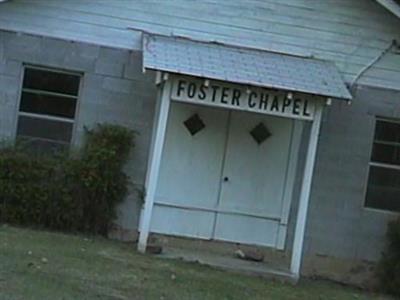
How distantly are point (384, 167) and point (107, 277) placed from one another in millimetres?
5967

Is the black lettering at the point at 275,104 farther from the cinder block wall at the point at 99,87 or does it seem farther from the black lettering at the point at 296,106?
the cinder block wall at the point at 99,87

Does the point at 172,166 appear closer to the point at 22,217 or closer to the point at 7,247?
the point at 22,217

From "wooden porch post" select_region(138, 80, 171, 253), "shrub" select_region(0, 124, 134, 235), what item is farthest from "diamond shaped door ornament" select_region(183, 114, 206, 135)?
"wooden porch post" select_region(138, 80, 171, 253)

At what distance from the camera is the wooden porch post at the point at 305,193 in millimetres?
14141

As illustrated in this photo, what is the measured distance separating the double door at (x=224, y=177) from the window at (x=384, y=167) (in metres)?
1.32

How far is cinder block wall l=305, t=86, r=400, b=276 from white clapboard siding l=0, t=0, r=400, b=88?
43 cm

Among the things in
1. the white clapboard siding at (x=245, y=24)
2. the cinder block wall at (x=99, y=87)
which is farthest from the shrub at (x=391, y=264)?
the cinder block wall at (x=99, y=87)

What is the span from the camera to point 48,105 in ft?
49.3

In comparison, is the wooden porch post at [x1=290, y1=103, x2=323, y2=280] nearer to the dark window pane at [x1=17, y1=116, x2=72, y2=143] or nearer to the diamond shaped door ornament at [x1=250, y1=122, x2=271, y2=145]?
the diamond shaped door ornament at [x1=250, y1=122, x2=271, y2=145]

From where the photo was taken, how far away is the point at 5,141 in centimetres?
1482

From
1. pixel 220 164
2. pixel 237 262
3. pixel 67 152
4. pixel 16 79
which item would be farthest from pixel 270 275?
pixel 16 79

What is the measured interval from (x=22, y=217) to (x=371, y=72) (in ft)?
18.4

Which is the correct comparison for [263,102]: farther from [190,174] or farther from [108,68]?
[108,68]

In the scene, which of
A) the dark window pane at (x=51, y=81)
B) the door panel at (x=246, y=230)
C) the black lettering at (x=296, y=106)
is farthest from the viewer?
the door panel at (x=246, y=230)
